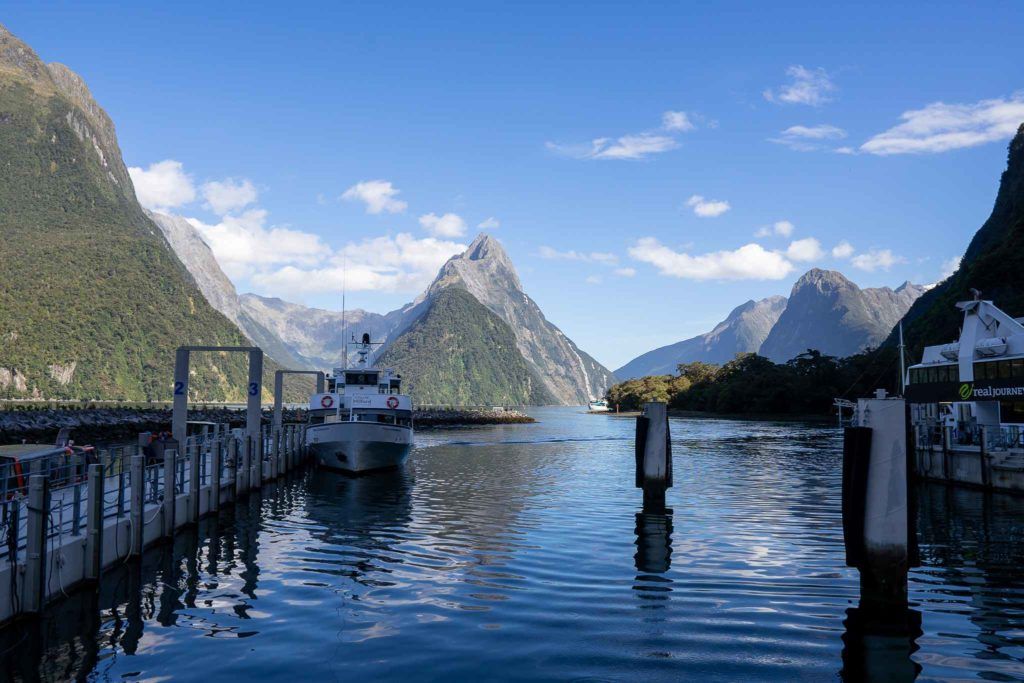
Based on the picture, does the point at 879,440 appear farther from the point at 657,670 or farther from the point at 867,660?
the point at 657,670

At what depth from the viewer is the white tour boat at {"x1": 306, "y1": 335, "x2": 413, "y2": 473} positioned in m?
46.0

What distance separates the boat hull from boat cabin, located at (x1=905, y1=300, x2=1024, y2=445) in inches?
1227

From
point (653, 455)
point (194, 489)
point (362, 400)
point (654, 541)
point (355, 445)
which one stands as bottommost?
point (654, 541)

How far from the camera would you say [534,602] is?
16.0 meters

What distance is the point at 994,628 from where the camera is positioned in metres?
14.2

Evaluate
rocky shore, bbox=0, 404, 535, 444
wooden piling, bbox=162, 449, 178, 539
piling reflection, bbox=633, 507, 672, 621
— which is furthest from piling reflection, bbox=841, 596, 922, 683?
rocky shore, bbox=0, 404, 535, 444

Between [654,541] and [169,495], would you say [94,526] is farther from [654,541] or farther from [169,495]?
[654,541]

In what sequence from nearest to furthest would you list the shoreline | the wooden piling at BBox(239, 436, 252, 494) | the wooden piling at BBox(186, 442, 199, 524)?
the wooden piling at BBox(186, 442, 199, 524), the wooden piling at BBox(239, 436, 252, 494), the shoreline

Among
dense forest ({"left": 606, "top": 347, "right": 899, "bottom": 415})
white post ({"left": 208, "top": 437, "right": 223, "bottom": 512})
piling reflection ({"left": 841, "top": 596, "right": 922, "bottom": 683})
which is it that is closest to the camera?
piling reflection ({"left": 841, "top": 596, "right": 922, "bottom": 683})

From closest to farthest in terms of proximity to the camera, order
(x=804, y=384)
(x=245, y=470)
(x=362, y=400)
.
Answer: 1. (x=245, y=470)
2. (x=362, y=400)
3. (x=804, y=384)

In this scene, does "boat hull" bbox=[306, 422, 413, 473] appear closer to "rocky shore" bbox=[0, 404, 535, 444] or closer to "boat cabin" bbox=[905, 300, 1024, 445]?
"boat cabin" bbox=[905, 300, 1024, 445]

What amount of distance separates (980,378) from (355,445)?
35.3 metres

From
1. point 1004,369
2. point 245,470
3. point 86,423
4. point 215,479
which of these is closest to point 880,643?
point 215,479

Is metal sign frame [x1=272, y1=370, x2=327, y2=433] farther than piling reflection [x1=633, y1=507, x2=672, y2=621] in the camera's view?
Yes
